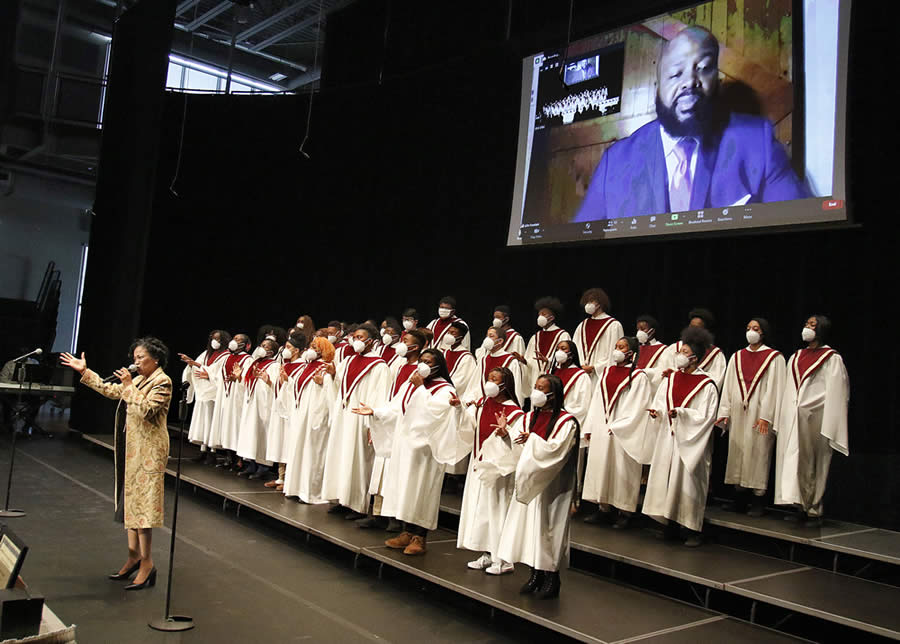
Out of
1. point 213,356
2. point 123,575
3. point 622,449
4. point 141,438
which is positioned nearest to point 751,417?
point 622,449

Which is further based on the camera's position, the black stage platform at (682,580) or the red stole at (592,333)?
the red stole at (592,333)

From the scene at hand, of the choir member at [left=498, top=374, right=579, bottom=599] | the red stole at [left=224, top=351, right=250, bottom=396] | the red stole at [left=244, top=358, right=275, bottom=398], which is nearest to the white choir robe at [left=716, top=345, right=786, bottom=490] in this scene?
the choir member at [left=498, top=374, right=579, bottom=599]

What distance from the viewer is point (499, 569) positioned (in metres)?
5.89

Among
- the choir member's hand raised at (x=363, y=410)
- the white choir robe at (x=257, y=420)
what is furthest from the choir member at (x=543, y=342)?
the white choir robe at (x=257, y=420)

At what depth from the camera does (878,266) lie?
23.3 ft

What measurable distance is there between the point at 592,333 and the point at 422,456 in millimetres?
2447

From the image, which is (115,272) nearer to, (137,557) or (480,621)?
(137,557)

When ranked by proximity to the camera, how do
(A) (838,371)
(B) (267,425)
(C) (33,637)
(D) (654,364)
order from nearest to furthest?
(C) (33,637) < (A) (838,371) < (D) (654,364) < (B) (267,425)

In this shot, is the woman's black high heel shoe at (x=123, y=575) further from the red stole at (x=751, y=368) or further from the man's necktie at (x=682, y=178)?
the man's necktie at (x=682, y=178)

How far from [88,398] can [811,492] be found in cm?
1088

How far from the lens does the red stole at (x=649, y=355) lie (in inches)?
296

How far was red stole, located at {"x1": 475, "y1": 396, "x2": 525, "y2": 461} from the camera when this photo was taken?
19.2ft

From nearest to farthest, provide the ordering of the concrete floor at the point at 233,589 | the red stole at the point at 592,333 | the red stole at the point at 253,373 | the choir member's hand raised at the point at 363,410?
the concrete floor at the point at 233,589
the choir member's hand raised at the point at 363,410
the red stole at the point at 592,333
the red stole at the point at 253,373

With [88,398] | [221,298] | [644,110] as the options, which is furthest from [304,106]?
[644,110]
